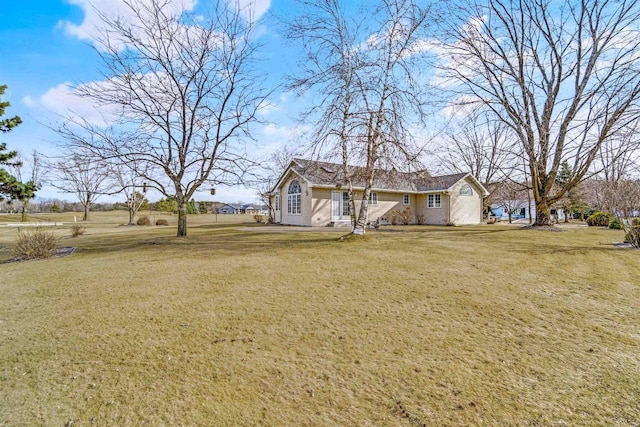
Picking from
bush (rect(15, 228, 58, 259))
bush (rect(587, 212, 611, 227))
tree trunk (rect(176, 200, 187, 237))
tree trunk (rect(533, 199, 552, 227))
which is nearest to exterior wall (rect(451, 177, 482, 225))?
tree trunk (rect(533, 199, 552, 227))

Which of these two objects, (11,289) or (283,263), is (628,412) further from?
(11,289)

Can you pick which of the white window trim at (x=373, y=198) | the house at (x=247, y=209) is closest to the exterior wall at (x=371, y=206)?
the white window trim at (x=373, y=198)

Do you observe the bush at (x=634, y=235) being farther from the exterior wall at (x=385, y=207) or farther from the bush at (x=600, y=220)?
the bush at (x=600, y=220)

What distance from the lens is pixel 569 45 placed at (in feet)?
55.3

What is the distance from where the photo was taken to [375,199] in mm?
22750

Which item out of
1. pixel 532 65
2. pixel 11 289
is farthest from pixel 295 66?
pixel 532 65

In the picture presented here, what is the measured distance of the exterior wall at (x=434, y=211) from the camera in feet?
77.7

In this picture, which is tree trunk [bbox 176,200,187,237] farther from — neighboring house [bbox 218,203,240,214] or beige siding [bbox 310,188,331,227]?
neighboring house [bbox 218,203,240,214]

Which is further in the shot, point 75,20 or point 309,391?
point 75,20

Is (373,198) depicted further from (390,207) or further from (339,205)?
(339,205)

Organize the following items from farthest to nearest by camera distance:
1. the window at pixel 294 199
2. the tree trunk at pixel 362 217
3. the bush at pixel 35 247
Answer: the window at pixel 294 199 → the tree trunk at pixel 362 217 → the bush at pixel 35 247

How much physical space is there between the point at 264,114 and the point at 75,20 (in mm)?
7183

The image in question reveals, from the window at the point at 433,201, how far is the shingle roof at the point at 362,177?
0.63m

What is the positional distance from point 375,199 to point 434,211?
5.38 metres
